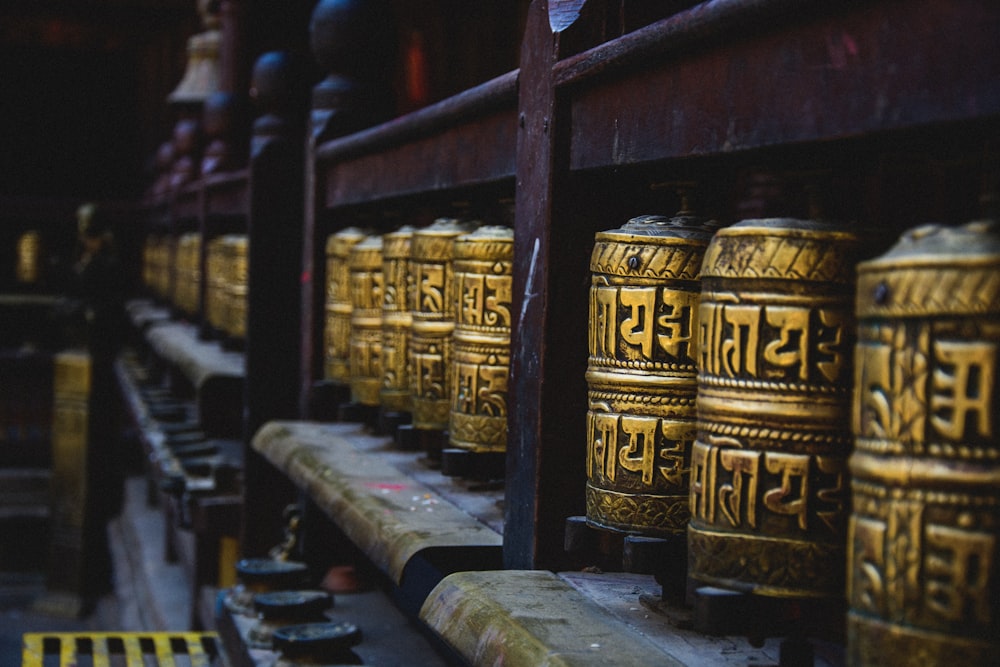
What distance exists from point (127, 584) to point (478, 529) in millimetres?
6149

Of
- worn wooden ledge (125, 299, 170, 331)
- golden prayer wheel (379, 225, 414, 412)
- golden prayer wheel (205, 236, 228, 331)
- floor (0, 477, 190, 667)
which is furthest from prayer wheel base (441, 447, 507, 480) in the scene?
worn wooden ledge (125, 299, 170, 331)

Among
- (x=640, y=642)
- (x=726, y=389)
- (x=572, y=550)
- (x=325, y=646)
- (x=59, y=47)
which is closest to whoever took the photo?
(x=726, y=389)

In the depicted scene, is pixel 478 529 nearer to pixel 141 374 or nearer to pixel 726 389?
pixel 726 389

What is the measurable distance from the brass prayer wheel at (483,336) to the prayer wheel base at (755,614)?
759mm

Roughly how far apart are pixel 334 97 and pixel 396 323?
0.95 meters

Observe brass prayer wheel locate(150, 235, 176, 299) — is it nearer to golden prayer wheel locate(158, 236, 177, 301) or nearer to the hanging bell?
golden prayer wheel locate(158, 236, 177, 301)

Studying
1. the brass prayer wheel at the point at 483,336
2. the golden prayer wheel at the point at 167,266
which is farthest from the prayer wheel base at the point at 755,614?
the golden prayer wheel at the point at 167,266

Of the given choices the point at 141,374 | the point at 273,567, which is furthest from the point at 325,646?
the point at 141,374

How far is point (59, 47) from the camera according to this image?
12938 millimetres

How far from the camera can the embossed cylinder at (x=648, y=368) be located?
139cm

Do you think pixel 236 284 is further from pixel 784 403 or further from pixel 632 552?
pixel 784 403

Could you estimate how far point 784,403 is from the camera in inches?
44.7

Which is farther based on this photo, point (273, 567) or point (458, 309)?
point (273, 567)

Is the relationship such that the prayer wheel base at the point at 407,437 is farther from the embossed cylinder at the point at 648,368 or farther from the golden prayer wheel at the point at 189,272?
the golden prayer wheel at the point at 189,272
